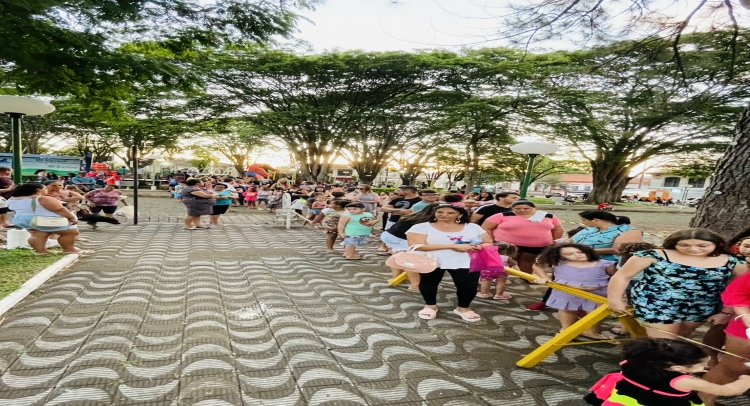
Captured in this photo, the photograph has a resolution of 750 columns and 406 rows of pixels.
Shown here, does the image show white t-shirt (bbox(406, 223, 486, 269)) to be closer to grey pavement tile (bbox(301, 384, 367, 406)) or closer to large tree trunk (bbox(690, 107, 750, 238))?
grey pavement tile (bbox(301, 384, 367, 406))

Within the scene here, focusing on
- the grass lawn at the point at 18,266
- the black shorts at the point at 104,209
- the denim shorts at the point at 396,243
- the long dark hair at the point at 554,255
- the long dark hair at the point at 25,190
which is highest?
the long dark hair at the point at 25,190

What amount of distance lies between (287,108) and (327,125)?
2.36 meters

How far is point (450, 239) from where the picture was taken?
3994mm

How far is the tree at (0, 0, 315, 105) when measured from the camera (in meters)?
4.61

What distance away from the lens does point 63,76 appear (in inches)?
212

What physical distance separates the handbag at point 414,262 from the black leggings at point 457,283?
0.76 ft

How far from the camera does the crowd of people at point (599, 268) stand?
2131 millimetres

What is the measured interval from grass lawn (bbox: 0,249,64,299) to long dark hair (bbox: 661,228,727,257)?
5.48m

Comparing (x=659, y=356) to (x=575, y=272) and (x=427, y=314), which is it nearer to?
(x=575, y=272)

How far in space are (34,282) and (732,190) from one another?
764cm

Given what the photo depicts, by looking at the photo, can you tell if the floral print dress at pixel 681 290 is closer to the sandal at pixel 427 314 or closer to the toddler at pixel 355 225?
the sandal at pixel 427 314

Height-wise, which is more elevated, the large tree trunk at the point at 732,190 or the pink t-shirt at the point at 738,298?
the large tree trunk at the point at 732,190

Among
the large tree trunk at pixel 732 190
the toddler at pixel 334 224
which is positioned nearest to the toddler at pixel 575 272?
the large tree trunk at pixel 732 190

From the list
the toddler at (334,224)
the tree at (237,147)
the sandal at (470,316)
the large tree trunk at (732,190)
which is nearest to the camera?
the sandal at (470,316)
